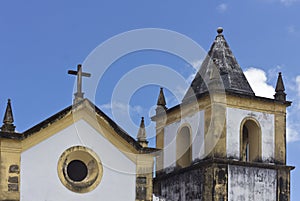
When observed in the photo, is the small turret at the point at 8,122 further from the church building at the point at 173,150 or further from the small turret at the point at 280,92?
the small turret at the point at 280,92

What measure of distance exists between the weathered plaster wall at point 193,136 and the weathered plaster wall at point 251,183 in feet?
4.32

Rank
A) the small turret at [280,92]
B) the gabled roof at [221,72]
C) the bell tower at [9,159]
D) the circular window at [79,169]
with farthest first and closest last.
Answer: the small turret at [280,92] < the gabled roof at [221,72] < the circular window at [79,169] < the bell tower at [9,159]

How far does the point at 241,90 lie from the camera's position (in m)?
24.6

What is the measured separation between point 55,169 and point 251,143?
7.63 meters

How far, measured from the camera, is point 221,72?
81.6 feet

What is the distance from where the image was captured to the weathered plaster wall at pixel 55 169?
64.9ft

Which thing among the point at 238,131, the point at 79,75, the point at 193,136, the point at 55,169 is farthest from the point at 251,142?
the point at 55,169

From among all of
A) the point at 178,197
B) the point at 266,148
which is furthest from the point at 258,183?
the point at 178,197

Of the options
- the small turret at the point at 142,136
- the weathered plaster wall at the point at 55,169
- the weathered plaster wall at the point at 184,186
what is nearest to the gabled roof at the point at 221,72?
the weathered plaster wall at the point at 184,186

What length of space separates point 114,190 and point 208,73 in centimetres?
629

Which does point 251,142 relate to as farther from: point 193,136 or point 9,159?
point 9,159

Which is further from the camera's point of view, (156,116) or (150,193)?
(156,116)

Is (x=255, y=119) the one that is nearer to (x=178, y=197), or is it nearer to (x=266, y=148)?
(x=266, y=148)

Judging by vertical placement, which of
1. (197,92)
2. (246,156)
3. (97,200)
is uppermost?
(197,92)
